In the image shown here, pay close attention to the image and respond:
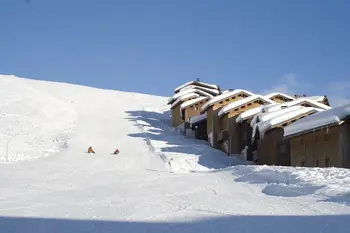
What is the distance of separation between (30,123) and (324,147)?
34.2 meters

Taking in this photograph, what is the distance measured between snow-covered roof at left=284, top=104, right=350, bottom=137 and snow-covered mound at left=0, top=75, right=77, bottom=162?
18912 mm

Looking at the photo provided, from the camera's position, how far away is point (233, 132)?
39625mm

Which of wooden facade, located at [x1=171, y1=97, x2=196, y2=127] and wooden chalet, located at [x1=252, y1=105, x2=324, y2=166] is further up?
wooden facade, located at [x1=171, y1=97, x2=196, y2=127]

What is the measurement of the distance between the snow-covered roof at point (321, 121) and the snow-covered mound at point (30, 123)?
62.0 ft

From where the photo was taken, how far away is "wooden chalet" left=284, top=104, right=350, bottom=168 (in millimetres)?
23219

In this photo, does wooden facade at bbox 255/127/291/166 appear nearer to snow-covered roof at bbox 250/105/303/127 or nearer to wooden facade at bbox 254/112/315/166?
wooden facade at bbox 254/112/315/166

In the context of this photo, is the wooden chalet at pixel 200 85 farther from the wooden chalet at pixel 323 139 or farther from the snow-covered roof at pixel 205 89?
the wooden chalet at pixel 323 139

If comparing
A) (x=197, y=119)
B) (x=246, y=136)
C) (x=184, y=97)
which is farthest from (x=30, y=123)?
(x=246, y=136)

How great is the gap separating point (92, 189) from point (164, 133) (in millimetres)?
31719

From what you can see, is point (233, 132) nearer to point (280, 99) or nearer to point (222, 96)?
point (222, 96)

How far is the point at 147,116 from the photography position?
203 feet

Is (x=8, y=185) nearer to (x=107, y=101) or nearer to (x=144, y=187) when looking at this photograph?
(x=144, y=187)

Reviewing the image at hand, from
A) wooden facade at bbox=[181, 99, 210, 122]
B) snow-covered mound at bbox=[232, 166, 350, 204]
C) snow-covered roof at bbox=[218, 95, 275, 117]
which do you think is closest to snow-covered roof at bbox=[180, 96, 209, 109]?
wooden facade at bbox=[181, 99, 210, 122]

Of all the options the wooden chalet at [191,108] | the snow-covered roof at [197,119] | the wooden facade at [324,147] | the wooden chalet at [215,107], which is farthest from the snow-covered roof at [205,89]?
the wooden facade at [324,147]
